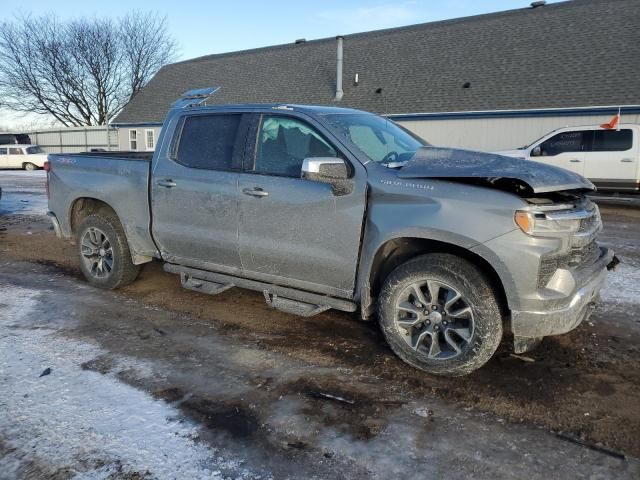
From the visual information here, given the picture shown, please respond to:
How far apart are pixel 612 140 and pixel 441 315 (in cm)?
1187

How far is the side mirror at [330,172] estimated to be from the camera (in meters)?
3.63

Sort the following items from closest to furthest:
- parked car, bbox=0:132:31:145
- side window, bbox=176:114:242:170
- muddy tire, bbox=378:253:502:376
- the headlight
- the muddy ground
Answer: the muddy ground → the headlight → muddy tire, bbox=378:253:502:376 → side window, bbox=176:114:242:170 → parked car, bbox=0:132:31:145

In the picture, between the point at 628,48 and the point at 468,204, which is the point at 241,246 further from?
the point at 628,48

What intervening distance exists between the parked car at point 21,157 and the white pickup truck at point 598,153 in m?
25.6

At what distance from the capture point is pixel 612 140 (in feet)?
42.5

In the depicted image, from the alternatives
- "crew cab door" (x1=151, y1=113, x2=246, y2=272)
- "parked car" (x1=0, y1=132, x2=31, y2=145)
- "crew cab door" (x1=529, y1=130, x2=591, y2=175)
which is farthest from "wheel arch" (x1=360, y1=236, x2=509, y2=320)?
"parked car" (x1=0, y1=132, x2=31, y2=145)

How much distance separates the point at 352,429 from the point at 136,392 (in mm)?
1437

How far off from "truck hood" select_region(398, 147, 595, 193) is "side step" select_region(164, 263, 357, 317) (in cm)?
114

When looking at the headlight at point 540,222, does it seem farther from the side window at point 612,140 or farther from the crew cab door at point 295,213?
the side window at point 612,140

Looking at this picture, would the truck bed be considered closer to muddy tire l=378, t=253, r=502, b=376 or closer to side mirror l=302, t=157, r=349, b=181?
side mirror l=302, t=157, r=349, b=181

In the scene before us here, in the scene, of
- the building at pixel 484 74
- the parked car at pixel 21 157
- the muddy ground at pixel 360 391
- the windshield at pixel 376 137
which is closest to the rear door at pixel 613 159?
the building at pixel 484 74

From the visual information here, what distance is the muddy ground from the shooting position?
2666 mm

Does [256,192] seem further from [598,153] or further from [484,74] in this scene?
[484,74]

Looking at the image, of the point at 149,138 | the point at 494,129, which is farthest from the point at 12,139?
the point at 494,129
